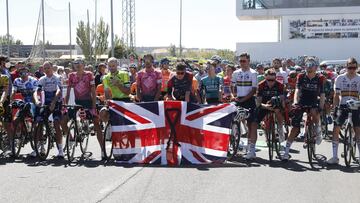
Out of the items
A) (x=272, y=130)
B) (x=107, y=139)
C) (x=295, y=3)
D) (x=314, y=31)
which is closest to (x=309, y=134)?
(x=272, y=130)

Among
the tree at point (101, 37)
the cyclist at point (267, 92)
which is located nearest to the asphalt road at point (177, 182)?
the cyclist at point (267, 92)

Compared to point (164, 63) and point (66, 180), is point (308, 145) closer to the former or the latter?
point (66, 180)

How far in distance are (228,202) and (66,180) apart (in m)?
2.81

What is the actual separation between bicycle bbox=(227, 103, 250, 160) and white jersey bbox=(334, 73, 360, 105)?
185 centimetres

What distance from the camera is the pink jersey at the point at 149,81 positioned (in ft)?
36.4

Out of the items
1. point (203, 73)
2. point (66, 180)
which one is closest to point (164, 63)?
point (203, 73)

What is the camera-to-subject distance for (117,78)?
1092 centimetres

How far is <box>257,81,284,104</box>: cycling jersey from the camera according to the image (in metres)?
10.8

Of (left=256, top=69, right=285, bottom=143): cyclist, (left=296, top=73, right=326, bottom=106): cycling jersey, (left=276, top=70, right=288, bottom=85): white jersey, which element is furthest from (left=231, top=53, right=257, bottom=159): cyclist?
(left=276, top=70, right=288, bottom=85): white jersey

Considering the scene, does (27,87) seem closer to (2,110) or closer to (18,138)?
(2,110)

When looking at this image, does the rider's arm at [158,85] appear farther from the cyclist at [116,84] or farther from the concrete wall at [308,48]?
the concrete wall at [308,48]

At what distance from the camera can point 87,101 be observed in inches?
425

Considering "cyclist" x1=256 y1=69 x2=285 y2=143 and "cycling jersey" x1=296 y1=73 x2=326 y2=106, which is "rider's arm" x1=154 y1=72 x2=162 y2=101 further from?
"cycling jersey" x1=296 y1=73 x2=326 y2=106

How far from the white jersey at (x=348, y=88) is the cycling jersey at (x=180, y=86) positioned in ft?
9.49
